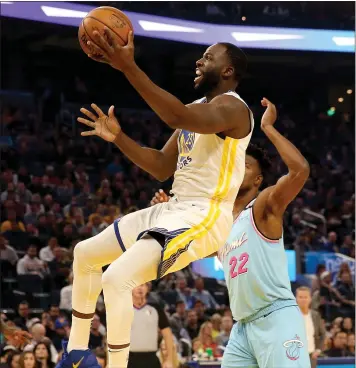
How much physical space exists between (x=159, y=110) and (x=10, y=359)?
15.9 ft

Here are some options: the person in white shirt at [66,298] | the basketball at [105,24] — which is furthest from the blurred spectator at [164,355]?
the basketball at [105,24]

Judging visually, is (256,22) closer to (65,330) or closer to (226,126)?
(65,330)

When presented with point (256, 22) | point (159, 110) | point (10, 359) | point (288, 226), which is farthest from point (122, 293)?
point (256, 22)

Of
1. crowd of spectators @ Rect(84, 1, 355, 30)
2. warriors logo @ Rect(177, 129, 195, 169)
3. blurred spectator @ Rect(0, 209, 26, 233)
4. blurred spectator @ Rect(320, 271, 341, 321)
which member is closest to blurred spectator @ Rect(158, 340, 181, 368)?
warriors logo @ Rect(177, 129, 195, 169)

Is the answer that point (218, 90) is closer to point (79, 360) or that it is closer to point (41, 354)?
point (79, 360)

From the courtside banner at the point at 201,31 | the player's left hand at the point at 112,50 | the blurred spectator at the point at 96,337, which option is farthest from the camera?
the courtside banner at the point at 201,31

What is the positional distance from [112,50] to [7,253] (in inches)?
344

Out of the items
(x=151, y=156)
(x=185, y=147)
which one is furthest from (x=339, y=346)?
(x=185, y=147)

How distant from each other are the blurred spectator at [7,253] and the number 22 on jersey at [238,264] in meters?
7.40

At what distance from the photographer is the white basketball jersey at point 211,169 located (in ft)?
13.5

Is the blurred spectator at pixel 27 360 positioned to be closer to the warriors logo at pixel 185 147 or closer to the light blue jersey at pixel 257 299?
the light blue jersey at pixel 257 299

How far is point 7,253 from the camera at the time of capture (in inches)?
467

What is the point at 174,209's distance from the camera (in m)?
4.11

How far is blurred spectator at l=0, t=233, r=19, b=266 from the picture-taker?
1175 cm
